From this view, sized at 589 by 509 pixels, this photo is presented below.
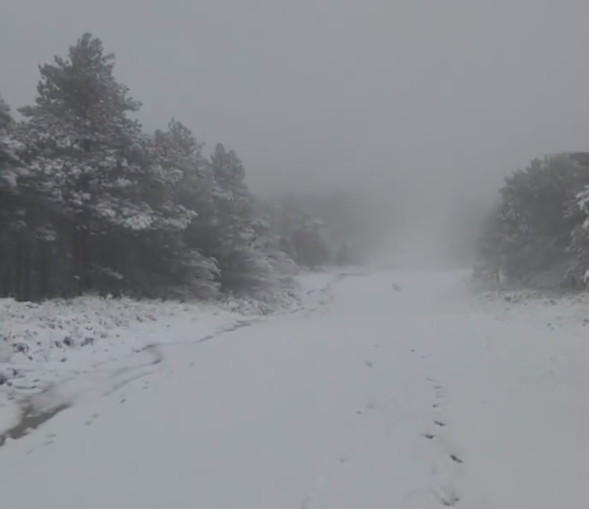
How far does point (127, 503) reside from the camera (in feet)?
15.2

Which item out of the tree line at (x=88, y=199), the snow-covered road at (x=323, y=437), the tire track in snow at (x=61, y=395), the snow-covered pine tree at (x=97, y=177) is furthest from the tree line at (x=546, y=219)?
the tire track in snow at (x=61, y=395)

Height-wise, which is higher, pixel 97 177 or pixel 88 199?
pixel 97 177

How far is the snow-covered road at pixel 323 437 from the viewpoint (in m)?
4.70

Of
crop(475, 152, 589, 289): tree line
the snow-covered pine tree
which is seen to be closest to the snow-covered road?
the snow-covered pine tree

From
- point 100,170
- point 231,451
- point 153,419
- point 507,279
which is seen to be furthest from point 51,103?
point 507,279

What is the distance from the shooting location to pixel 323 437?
5922 millimetres

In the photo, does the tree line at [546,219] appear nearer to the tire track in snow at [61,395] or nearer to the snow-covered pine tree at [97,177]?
the snow-covered pine tree at [97,177]

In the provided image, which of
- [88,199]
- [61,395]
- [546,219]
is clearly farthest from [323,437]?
[546,219]

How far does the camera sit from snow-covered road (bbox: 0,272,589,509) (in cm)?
470

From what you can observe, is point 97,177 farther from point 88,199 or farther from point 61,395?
point 61,395

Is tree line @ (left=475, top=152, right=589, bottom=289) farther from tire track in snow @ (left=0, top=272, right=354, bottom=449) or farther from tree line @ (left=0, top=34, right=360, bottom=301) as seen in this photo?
tire track in snow @ (left=0, top=272, right=354, bottom=449)

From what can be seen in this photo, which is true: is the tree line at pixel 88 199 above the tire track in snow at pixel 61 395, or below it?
above

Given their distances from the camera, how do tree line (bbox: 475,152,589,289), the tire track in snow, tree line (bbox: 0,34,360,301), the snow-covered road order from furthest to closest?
1. tree line (bbox: 475,152,589,289)
2. tree line (bbox: 0,34,360,301)
3. the tire track in snow
4. the snow-covered road

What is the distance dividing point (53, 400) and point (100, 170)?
13.3 metres
